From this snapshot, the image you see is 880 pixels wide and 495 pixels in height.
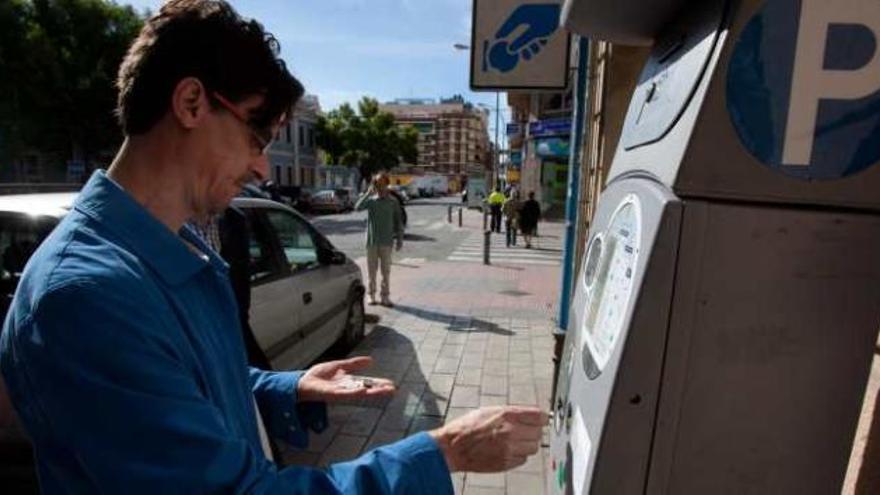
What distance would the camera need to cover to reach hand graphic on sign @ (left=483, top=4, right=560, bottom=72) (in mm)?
4004

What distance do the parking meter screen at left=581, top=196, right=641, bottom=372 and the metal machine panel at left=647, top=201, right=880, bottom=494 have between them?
0.10 meters

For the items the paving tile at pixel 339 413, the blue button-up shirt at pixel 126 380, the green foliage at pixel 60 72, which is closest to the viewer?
the blue button-up shirt at pixel 126 380

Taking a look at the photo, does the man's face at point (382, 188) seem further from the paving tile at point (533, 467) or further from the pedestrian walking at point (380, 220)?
the paving tile at point (533, 467)

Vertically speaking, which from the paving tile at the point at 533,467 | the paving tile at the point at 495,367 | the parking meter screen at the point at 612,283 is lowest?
the paving tile at the point at 495,367

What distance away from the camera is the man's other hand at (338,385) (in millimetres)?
1515

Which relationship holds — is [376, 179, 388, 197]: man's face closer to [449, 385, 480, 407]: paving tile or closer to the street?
[449, 385, 480, 407]: paving tile

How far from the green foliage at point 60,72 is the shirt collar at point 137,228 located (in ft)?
63.4

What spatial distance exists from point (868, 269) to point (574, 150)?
11.8ft

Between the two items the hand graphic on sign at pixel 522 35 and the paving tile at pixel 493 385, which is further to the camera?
the paving tile at pixel 493 385

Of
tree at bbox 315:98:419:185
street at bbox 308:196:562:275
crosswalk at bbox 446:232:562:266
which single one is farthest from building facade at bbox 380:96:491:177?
crosswalk at bbox 446:232:562:266

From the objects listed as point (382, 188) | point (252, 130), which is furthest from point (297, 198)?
point (252, 130)

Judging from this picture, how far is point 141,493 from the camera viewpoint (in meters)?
0.82

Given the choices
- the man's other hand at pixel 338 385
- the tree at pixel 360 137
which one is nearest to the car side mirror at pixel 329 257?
the man's other hand at pixel 338 385

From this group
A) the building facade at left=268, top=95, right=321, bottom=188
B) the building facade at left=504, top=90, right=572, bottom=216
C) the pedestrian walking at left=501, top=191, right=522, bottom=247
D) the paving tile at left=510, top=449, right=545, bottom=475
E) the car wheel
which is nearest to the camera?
the paving tile at left=510, top=449, right=545, bottom=475
